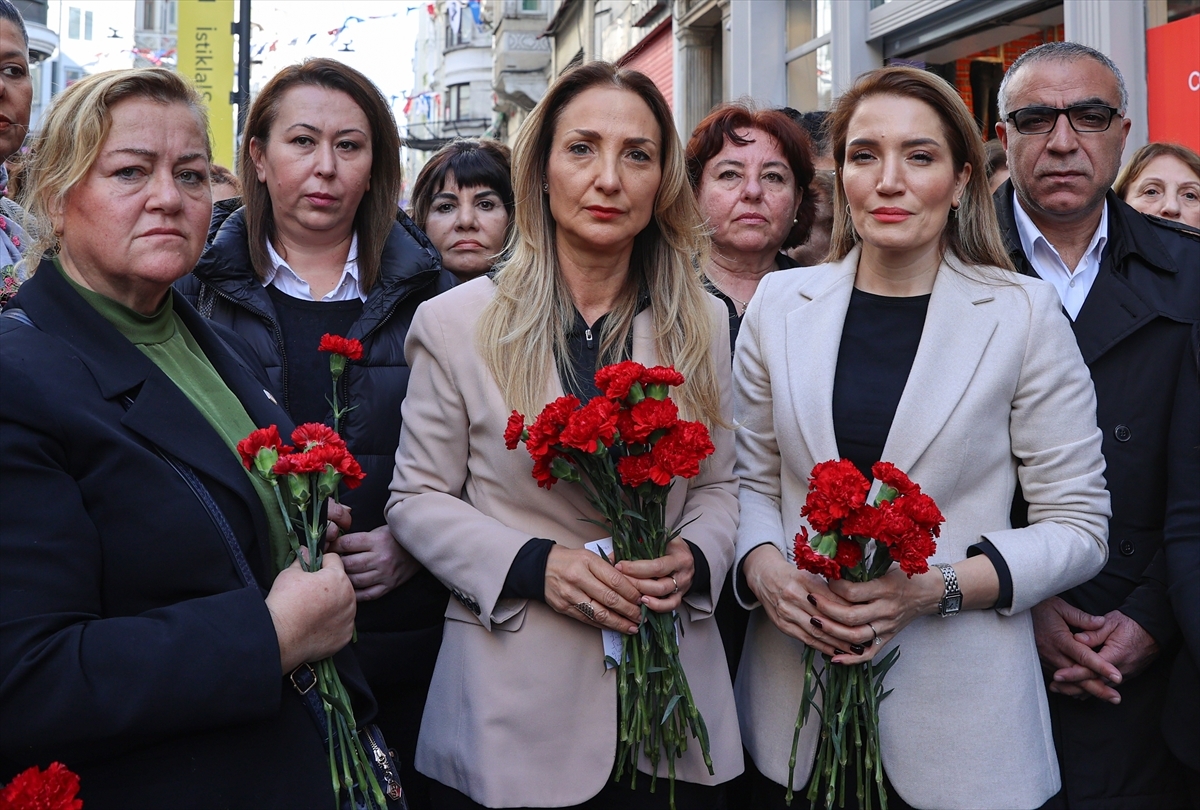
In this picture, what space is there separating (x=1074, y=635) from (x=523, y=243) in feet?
5.88

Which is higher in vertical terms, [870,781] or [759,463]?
[759,463]

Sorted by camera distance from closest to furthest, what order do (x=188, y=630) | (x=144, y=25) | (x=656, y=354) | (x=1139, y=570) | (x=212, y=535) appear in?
(x=188, y=630) → (x=212, y=535) → (x=656, y=354) → (x=1139, y=570) → (x=144, y=25)

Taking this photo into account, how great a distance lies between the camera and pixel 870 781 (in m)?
2.53

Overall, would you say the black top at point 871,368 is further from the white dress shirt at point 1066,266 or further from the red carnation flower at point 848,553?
the white dress shirt at point 1066,266

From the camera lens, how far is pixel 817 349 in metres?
2.80

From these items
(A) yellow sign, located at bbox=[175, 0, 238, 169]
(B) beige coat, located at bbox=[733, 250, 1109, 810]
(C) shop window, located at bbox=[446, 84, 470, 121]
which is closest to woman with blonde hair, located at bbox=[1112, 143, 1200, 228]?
(B) beige coat, located at bbox=[733, 250, 1109, 810]

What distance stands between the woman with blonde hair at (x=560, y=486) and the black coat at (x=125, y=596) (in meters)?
0.51

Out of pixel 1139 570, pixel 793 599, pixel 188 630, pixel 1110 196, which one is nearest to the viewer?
pixel 188 630

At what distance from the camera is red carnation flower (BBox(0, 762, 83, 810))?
1.53 meters

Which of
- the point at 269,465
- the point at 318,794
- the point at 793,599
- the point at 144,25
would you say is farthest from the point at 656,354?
the point at 144,25

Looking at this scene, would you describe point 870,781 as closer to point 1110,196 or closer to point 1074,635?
point 1074,635

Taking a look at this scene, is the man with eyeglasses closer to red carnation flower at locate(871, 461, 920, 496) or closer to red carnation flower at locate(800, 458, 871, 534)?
red carnation flower at locate(871, 461, 920, 496)

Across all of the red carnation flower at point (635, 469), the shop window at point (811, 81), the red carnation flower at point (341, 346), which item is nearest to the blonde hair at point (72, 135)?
the red carnation flower at point (341, 346)

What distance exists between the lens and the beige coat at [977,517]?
258 centimetres
